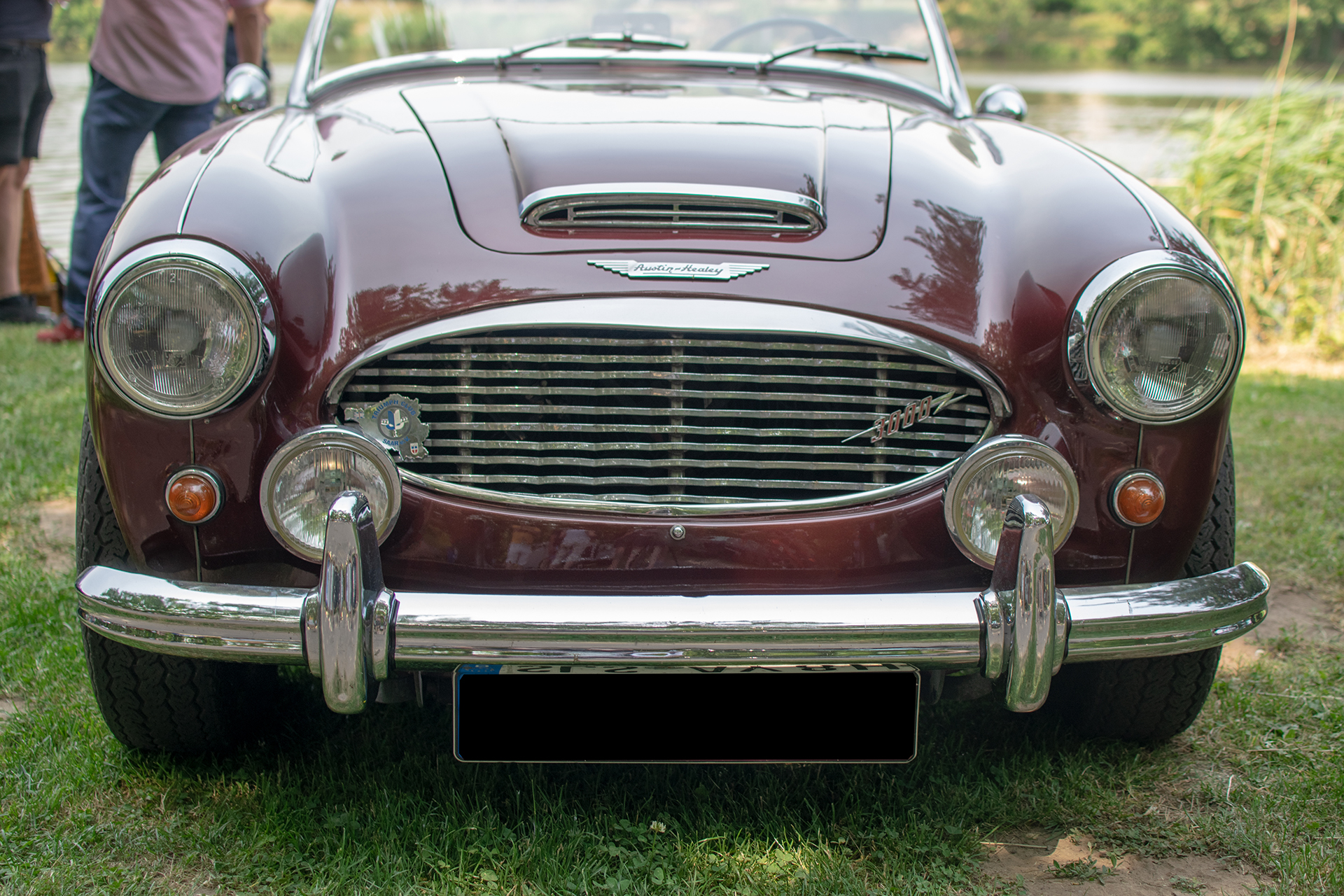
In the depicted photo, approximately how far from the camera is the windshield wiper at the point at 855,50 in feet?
9.57

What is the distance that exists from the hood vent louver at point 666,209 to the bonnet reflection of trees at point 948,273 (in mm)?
183

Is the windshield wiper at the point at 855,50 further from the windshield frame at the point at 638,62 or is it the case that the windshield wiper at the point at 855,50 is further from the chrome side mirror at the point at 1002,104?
the chrome side mirror at the point at 1002,104

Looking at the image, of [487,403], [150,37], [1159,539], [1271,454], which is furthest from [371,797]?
[150,37]

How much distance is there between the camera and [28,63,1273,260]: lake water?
7.65 m

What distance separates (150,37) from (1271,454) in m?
4.76

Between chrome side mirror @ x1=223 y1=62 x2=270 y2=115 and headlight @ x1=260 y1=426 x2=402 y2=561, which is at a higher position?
chrome side mirror @ x1=223 y1=62 x2=270 y2=115

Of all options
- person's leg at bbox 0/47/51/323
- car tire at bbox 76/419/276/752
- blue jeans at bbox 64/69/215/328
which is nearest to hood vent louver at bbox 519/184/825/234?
car tire at bbox 76/419/276/752

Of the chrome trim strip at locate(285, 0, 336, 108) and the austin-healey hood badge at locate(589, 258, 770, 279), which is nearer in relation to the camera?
the austin-healey hood badge at locate(589, 258, 770, 279)

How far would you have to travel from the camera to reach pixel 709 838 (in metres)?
1.91

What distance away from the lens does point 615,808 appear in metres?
2.00

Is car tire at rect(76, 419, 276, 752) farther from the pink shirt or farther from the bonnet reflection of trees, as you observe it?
the pink shirt

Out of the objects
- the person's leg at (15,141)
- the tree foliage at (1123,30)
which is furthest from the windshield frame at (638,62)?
the tree foliage at (1123,30)

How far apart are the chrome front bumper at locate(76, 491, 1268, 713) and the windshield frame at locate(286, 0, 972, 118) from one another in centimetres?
154

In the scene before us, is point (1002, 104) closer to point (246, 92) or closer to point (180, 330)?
Result: point (246, 92)
